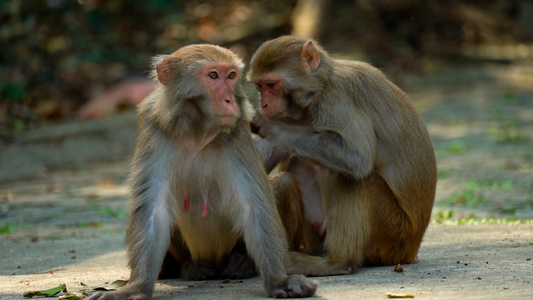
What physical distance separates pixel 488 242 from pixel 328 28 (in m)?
12.8

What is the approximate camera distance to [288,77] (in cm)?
559

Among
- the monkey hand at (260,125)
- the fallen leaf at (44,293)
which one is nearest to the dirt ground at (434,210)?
the fallen leaf at (44,293)

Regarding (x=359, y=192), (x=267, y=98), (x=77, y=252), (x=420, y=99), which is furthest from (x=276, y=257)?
(x=420, y=99)

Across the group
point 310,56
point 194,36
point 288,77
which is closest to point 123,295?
point 288,77

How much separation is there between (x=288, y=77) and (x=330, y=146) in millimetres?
602

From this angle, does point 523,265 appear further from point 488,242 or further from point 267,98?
point 267,98

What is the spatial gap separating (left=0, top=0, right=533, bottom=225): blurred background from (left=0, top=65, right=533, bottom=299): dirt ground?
0.15 feet

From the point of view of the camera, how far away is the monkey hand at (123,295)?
438cm

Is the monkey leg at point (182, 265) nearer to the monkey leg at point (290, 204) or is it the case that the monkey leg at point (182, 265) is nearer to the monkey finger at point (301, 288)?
the monkey leg at point (290, 204)

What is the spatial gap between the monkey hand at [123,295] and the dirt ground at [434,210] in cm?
33

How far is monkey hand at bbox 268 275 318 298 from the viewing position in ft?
14.7

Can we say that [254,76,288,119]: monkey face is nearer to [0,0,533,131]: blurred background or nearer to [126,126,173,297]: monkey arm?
[126,126,173,297]: monkey arm

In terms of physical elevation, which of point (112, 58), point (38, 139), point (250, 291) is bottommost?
point (250, 291)

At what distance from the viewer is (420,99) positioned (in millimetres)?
15898
